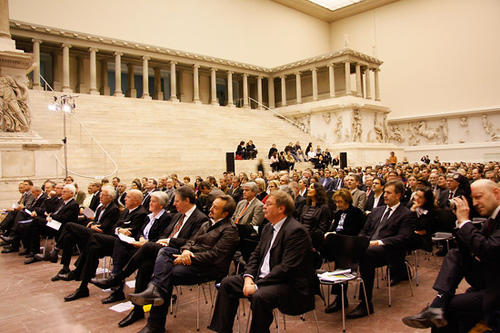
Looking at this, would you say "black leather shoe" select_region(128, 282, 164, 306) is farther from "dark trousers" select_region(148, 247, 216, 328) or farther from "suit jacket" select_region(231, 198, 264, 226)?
"suit jacket" select_region(231, 198, 264, 226)

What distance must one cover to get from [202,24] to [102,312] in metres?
30.5

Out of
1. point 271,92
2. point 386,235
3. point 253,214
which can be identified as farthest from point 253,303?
point 271,92

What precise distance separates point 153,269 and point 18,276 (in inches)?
122

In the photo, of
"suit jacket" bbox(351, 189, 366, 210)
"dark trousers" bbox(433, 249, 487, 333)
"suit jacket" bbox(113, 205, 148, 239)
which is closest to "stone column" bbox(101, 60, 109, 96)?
"suit jacket" bbox(351, 189, 366, 210)

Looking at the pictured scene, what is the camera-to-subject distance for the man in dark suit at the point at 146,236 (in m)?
4.78

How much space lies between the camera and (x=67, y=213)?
6.23 metres

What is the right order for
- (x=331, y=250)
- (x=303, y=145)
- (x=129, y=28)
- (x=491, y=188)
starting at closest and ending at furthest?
(x=491, y=188) < (x=331, y=250) < (x=303, y=145) < (x=129, y=28)

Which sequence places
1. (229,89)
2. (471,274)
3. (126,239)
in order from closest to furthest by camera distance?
(471,274), (126,239), (229,89)

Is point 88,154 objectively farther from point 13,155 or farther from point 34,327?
point 34,327

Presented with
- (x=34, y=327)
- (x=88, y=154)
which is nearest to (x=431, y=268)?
(x=34, y=327)

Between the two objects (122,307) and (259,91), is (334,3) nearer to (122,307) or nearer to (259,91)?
(259,91)

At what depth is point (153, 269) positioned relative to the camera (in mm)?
4121

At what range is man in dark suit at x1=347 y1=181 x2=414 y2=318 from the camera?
13.5 ft

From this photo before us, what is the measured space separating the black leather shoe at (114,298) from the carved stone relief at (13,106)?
27.7 ft
